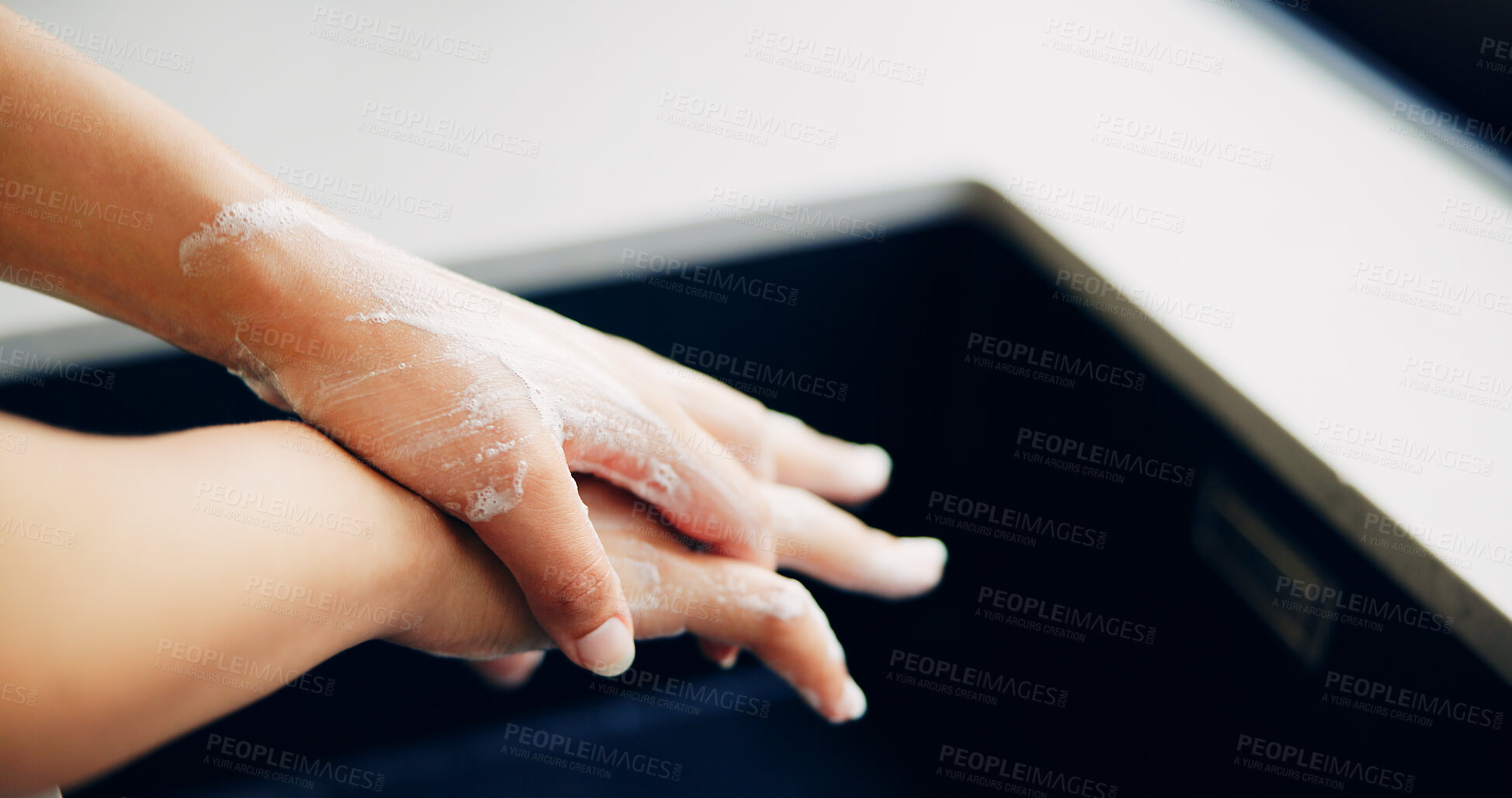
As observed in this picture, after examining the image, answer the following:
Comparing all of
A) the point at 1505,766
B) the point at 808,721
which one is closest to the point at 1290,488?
the point at 1505,766

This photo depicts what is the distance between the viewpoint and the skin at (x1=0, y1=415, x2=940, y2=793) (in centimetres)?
50

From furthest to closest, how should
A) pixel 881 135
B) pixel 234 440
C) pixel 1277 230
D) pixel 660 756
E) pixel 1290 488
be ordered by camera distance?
A: pixel 881 135 < pixel 660 756 < pixel 1277 230 < pixel 1290 488 < pixel 234 440

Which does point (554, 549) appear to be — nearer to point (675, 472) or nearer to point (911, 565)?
point (675, 472)

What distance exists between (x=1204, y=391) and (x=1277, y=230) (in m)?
0.25

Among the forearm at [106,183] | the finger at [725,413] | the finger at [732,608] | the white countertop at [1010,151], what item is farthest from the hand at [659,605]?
the white countertop at [1010,151]

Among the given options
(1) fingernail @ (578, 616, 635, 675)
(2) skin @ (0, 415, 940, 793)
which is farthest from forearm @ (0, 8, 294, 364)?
(1) fingernail @ (578, 616, 635, 675)

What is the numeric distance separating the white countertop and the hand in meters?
0.39

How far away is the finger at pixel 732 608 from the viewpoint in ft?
2.52

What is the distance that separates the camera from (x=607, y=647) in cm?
66

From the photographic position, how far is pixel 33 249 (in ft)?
2.07

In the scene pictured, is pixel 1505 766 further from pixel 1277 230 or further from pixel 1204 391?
pixel 1277 230

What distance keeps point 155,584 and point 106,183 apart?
0.90ft

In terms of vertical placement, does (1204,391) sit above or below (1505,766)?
→ above

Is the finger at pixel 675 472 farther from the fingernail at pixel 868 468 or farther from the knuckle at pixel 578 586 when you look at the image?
the fingernail at pixel 868 468
